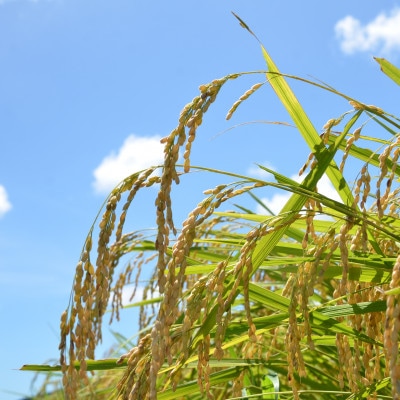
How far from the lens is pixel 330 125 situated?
1.61 metres

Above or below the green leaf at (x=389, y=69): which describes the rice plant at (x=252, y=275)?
below

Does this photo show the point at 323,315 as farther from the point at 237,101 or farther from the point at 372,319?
the point at 237,101

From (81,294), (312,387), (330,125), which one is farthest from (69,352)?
(312,387)

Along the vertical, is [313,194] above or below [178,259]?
above

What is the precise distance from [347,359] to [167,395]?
0.52 metres

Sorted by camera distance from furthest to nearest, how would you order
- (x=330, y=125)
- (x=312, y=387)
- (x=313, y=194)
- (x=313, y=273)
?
(x=312, y=387) → (x=330, y=125) → (x=313, y=194) → (x=313, y=273)

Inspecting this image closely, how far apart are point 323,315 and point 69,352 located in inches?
24.3

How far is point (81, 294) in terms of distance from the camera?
4.51 feet

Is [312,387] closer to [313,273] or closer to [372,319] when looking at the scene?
[372,319]

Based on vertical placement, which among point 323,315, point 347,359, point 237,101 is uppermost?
point 237,101

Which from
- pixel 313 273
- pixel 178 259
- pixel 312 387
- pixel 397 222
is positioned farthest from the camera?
pixel 312 387

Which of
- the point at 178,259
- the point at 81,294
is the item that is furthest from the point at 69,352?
the point at 178,259

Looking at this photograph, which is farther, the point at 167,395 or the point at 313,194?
the point at 167,395

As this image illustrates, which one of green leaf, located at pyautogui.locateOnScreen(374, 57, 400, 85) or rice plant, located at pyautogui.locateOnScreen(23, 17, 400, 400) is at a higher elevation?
green leaf, located at pyautogui.locateOnScreen(374, 57, 400, 85)
